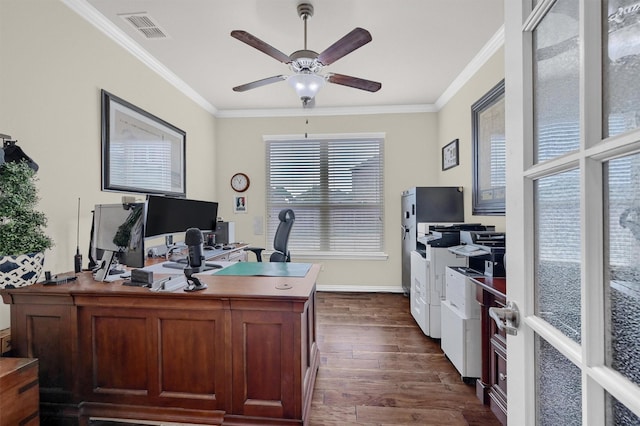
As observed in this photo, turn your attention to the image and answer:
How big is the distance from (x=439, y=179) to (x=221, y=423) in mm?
3867

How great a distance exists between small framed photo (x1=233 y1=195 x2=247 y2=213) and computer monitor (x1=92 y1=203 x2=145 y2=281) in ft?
8.64

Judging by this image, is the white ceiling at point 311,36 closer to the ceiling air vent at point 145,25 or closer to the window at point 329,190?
the ceiling air vent at point 145,25

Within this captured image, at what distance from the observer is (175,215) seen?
9.37 feet

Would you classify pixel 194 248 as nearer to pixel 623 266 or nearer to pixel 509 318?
pixel 509 318

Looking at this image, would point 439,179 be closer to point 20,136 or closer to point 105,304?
point 105,304

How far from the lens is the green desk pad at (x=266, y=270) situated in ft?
6.64

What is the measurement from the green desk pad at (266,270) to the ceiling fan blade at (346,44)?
1501mm

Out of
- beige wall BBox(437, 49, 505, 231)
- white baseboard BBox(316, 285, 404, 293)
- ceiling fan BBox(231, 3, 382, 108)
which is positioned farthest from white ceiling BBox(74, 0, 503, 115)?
white baseboard BBox(316, 285, 404, 293)

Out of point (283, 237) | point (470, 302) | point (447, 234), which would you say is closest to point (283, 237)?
point (283, 237)

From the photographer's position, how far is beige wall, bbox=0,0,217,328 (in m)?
1.78

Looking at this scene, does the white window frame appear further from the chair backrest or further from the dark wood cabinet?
the dark wood cabinet

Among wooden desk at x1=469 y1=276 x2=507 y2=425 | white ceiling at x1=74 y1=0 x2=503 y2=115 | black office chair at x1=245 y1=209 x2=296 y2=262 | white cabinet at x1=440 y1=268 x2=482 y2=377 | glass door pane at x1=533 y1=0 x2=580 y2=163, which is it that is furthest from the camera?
black office chair at x1=245 y1=209 x2=296 y2=262

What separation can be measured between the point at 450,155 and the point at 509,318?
3.41 meters

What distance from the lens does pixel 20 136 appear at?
1.81 metres
